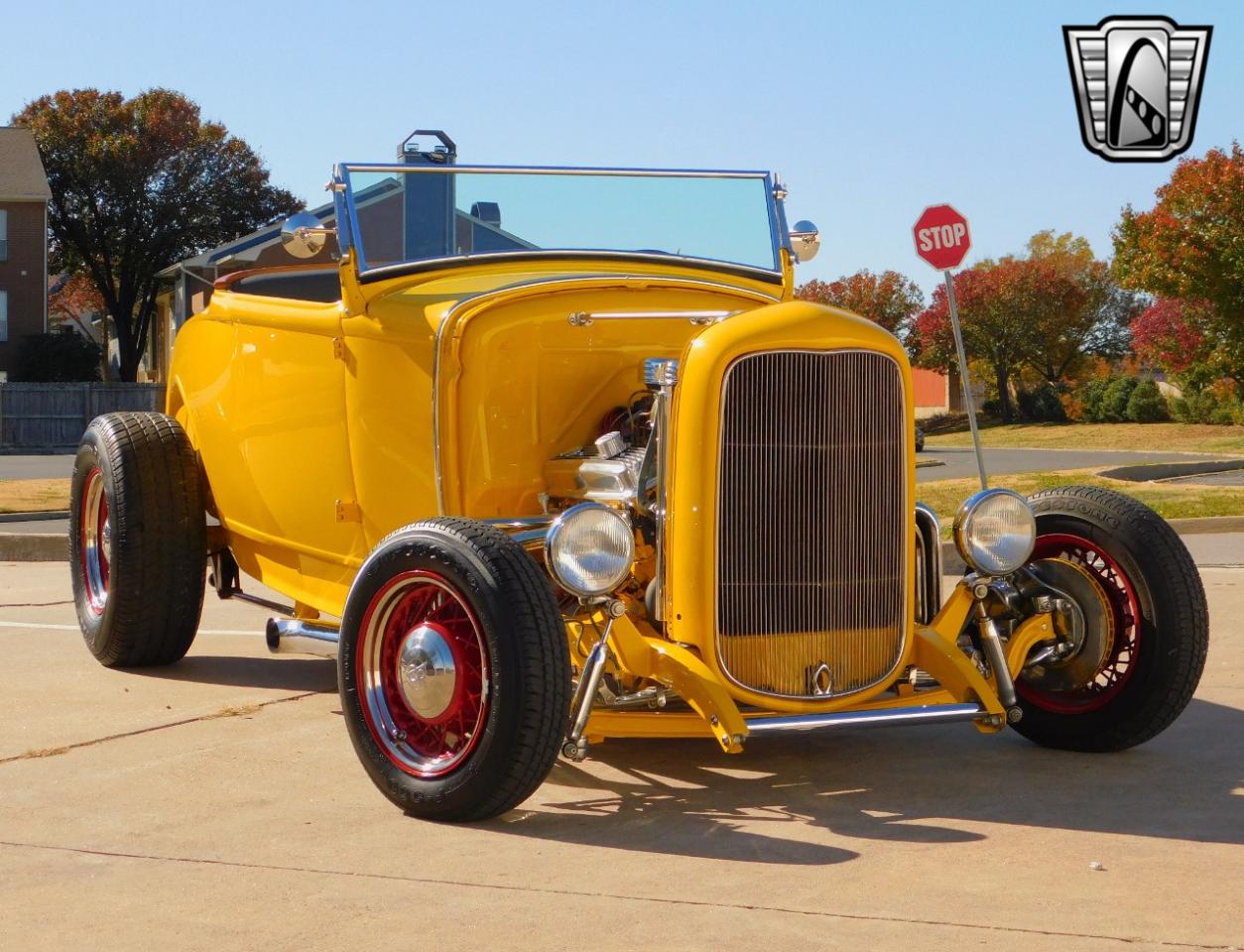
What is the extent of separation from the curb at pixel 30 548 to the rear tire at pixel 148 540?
5461 mm

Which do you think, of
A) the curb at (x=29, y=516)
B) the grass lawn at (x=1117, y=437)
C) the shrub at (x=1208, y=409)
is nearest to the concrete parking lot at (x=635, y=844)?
the curb at (x=29, y=516)

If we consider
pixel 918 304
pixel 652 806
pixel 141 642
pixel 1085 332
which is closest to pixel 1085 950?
pixel 652 806

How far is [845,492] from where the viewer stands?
482cm

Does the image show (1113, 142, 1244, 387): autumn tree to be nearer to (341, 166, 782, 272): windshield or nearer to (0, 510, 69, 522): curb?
(0, 510, 69, 522): curb

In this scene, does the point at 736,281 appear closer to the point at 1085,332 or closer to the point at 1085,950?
the point at 1085,950

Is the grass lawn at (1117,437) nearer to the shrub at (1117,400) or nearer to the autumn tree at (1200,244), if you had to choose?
the shrub at (1117,400)

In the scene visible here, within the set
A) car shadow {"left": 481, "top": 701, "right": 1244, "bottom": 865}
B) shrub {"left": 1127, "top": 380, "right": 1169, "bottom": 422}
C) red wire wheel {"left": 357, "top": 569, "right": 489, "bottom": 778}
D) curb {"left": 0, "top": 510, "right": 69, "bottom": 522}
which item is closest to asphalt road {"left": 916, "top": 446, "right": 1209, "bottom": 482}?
shrub {"left": 1127, "top": 380, "right": 1169, "bottom": 422}

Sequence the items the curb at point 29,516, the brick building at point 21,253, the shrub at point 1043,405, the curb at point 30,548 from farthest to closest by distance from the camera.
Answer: the shrub at point 1043,405 < the brick building at point 21,253 < the curb at point 29,516 < the curb at point 30,548

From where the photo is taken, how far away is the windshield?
6.10 meters

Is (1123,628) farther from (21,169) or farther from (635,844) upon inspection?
(21,169)

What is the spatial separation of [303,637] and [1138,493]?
12.6 metres

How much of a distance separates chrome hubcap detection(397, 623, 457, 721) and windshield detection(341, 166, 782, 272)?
1.81 metres

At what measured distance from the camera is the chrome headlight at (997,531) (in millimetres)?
5137

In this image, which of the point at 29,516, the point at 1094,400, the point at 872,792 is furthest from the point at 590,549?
the point at 1094,400
